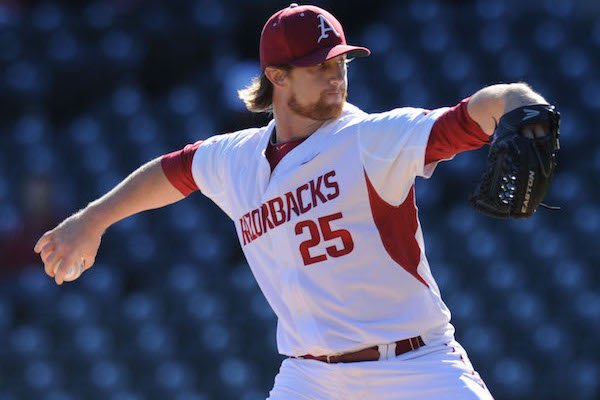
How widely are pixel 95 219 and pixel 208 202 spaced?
513 cm

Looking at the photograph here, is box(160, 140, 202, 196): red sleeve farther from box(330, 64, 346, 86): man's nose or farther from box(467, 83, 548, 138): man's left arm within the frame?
box(467, 83, 548, 138): man's left arm

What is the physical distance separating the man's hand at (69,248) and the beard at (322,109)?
842mm

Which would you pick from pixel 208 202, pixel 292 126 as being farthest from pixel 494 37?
pixel 292 126

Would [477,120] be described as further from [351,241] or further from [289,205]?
[289,205]

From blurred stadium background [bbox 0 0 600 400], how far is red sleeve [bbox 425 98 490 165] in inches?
176

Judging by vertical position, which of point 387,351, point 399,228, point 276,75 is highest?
point 276,75

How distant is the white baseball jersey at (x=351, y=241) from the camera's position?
11.4 ft

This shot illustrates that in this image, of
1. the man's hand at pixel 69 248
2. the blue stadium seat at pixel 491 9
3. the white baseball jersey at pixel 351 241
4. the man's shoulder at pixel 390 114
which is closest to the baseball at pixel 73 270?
the man's hand at pixel 69 248

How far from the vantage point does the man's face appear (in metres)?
3.68

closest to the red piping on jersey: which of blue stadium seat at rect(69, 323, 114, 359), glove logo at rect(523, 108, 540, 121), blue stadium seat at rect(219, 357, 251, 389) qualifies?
glove logo at rect(523, 108, 540, 121)

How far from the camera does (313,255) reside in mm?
3586

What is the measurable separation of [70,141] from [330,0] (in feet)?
8.15

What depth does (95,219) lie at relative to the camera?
4.03 metres

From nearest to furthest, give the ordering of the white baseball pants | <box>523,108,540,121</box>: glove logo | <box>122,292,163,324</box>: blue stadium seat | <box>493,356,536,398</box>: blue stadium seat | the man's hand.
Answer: <box>523,108,540,121</box>: glove logo, the white baseball pants, the man's hand, <box>493,356,536,398</box>: blue stadium seat, <box>122,292,163,324</box>: blue stadium seat
